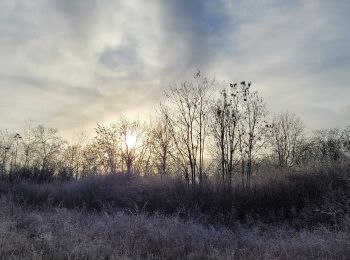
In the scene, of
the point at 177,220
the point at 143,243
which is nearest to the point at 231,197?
the point at 177,220

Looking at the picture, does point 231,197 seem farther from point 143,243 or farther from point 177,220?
point 143,243

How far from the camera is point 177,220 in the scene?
1497 cm

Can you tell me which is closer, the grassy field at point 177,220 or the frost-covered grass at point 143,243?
the frost-covered grass at point 143,243

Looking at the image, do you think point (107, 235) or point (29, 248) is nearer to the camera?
point (29, 248)

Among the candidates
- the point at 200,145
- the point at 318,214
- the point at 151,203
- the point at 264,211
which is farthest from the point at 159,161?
the point at 318,214

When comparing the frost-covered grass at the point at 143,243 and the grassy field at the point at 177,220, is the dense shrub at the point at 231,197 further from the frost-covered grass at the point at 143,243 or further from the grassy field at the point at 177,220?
the frost-covered grass at the point at 143,243

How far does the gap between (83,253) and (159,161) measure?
32.5m

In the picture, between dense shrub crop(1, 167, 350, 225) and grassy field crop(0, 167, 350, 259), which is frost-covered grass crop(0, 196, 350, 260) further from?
dense shrub crop(1, 167, 350, 225)

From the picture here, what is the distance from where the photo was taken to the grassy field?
1003 centimetres

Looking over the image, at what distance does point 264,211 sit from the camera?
2128 cm

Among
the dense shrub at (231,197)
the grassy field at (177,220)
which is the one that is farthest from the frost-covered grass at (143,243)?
the dense shrub at (231,197)

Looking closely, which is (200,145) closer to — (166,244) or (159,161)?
(159,161)

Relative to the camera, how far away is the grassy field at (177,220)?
1003cm

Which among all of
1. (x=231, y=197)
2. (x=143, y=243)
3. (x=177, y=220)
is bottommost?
(x=143, y=243)
